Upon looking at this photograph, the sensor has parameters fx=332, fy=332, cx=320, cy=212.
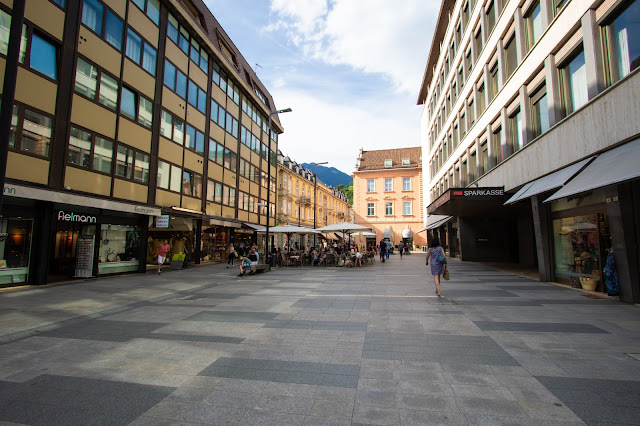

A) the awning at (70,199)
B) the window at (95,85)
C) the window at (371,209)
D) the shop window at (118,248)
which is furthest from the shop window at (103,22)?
the window at (371,209)

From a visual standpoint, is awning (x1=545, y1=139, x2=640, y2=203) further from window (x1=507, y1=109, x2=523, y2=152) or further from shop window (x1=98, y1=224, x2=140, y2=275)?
shop window (x1=98, y1=224, x2=140, y2=275)

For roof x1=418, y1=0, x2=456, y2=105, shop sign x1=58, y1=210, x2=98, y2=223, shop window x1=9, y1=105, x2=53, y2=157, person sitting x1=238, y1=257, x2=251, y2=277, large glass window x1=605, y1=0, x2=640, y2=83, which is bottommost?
person sitting x1=238, y1=257, x2=251, y2=277

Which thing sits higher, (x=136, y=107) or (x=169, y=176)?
(x=136, y=107)

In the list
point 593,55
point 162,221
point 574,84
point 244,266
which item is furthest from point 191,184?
point 593,55

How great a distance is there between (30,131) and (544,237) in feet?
60.6

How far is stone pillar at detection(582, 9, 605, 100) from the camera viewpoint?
8.90 m

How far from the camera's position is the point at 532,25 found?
44.5 ft

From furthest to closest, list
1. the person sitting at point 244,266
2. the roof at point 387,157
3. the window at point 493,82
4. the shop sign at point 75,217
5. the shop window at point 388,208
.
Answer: the roof at point 387,157, the shop window at point 388,208, the window at point 493,82, the person sitting at point 244,266, the shop sign at point 75,217

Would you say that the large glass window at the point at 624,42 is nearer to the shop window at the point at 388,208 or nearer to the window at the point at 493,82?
the window at the point at 493,82

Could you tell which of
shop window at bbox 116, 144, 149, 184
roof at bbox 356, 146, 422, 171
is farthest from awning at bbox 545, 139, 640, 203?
roof at bbox 356, 146, 422, 171

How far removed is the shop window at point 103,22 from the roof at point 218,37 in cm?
565

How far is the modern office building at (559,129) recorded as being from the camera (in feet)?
26.2

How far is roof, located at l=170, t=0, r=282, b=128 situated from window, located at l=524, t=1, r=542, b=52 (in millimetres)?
18259

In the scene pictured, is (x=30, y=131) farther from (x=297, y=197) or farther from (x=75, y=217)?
(x=297, y=197)
